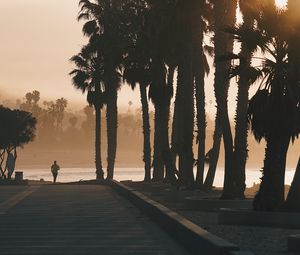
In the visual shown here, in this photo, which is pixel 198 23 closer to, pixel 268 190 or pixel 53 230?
pixel 268 190

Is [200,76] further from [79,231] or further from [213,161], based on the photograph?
[79,231]

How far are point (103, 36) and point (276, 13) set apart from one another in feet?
164

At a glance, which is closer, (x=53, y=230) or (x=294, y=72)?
(x=53, y=230)

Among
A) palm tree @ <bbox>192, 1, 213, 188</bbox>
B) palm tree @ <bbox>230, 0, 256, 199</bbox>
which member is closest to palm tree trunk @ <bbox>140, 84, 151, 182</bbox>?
palm tree @ <bbox>192, 1, 213, 188</bbox>

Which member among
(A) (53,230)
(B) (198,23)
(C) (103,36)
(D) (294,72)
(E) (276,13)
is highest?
(C) (103,36)

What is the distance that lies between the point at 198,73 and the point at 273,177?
20851mm

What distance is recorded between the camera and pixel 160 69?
2052 inches

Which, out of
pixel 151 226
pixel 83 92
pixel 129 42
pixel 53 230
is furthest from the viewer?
pixel 83 92

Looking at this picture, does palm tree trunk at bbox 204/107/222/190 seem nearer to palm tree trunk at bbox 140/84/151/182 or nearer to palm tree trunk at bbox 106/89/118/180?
palm tree trunk at bbox 140/84/151/182

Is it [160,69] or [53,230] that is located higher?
[160,69]

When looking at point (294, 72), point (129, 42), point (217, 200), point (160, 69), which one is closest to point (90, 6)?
point (129, 42)

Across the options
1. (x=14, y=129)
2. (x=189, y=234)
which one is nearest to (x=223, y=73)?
(x=189, y=234)

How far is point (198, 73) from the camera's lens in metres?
45.0

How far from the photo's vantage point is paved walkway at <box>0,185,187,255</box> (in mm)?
17125
